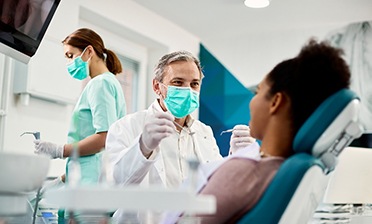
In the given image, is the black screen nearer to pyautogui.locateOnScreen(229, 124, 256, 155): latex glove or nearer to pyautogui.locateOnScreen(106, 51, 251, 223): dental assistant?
pyautogui.locateOnScreen(106, 51, 251, 223): dental assistant

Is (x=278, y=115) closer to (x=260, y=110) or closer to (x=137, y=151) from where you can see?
(x=260, y=110)

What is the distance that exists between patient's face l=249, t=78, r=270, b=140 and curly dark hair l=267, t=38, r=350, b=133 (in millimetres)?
55

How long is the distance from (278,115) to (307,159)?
0.15 meters

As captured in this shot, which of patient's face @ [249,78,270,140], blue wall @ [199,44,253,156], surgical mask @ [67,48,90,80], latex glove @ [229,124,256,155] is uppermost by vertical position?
blue wall @ [199,44,253,156]

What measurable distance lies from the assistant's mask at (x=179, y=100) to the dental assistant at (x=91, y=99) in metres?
0.32

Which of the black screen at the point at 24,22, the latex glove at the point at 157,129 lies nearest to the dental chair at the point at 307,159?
the latex glove at the point at 157,129

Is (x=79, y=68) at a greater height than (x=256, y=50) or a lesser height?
lesser

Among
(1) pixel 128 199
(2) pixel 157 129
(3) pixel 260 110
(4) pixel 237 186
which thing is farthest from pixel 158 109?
(1) pixel 128 199

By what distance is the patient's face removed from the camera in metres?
1.19

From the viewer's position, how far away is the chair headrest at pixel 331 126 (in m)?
1.05

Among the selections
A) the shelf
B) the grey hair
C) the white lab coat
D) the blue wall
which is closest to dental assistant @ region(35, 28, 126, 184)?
the white lab coat

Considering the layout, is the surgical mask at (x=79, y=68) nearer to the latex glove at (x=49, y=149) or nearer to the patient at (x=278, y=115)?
the latex glove at (x=49, y=149)

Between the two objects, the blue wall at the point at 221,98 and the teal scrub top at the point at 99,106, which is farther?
the blue wall at the point at 221,98

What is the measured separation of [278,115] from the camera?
3.82ft
